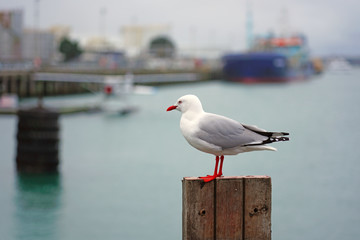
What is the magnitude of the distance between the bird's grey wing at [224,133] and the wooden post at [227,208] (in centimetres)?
27

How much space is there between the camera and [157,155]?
22.5 meters

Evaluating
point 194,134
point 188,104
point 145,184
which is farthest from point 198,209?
point 145,184

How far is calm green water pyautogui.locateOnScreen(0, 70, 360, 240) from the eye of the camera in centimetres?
1241

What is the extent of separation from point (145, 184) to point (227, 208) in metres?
14.3

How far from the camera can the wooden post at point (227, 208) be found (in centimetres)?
242

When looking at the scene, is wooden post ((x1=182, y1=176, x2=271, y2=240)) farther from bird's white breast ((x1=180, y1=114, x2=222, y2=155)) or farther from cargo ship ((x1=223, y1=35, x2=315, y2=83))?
cargo ship ((x1=223, y1=35, x2=315, y2=83))

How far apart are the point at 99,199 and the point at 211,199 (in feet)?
41.8

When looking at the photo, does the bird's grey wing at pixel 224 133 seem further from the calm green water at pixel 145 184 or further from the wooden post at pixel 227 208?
the calm green water at pixel 145 184

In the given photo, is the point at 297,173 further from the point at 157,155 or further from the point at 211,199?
the point at 211,199

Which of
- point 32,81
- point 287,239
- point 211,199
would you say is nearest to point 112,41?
point 32,81

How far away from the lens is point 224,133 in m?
2.71

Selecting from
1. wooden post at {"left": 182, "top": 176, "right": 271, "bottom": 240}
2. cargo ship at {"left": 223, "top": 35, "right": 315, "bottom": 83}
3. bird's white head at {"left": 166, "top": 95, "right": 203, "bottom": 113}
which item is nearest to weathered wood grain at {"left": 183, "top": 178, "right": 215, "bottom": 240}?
wooden post at {"left": 182, "top": 176, "right": 271, "bottom": 240}

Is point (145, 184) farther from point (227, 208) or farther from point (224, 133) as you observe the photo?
point (227, 208)

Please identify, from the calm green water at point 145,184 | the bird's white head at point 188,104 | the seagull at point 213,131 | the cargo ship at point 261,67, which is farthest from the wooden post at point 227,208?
the cargo ship at point 261,67
